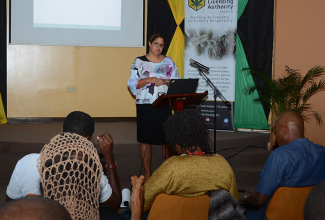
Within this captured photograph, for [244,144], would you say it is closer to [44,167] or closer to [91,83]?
[91,83]

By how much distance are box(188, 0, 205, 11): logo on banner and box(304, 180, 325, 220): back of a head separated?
199 inches

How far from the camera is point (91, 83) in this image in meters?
6.07

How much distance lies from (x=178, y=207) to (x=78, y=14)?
496 centimetres

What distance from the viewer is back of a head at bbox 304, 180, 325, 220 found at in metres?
0.68

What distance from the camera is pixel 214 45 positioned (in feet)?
17.7

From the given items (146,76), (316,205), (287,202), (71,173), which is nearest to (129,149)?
(146,76)

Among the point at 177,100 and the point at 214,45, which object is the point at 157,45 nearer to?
the point at 177,100

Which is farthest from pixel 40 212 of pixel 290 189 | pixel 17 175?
pixel 290 189

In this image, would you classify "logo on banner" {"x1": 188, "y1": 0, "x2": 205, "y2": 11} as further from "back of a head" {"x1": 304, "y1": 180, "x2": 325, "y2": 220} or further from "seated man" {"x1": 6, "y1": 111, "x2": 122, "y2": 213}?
"back of a head" {"x1": 304, "y1": 180, "x2": 325, "y2": 220}

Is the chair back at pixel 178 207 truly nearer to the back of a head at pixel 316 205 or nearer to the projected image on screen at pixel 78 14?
the back of a head at pixel 316 205

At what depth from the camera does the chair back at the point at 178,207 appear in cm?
154

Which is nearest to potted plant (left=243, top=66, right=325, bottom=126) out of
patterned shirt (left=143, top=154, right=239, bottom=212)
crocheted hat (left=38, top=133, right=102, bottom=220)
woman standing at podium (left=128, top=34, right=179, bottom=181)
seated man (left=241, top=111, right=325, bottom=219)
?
woman standing at podium (left=128, top=34, right=179, bottom=181)

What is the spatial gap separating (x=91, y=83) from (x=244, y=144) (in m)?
3.05

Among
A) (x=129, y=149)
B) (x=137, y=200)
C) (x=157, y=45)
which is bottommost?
(x=129, y=149)
